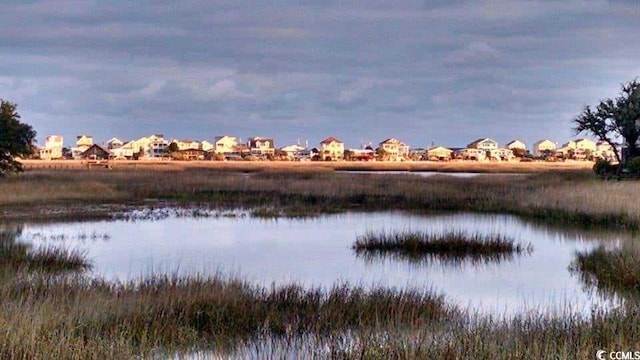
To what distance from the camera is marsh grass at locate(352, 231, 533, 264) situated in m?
19.9

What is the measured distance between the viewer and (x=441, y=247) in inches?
819

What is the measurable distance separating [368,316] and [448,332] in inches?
77.5

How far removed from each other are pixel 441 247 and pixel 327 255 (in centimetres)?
310

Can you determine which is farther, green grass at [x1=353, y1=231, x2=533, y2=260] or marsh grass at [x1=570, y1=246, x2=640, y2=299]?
green grass at [x1=353, y1=231, x2=533, y2=260]

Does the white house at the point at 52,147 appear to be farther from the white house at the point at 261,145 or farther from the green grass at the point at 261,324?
the green grass at the point at 261,324

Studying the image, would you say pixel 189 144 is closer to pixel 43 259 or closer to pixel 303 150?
pixel 303 150

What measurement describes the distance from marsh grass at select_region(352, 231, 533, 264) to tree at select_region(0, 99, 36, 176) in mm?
28097

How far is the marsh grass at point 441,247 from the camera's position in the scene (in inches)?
784

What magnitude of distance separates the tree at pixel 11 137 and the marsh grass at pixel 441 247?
92.2 ft

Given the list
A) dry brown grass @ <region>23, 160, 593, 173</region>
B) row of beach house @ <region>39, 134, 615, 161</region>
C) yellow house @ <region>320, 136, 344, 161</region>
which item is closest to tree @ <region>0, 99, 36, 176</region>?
dry brown grass @ <region>23, 160, 593, 173</region>

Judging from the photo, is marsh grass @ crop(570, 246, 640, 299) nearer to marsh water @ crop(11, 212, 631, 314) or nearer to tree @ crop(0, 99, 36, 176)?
marsh water @ crop(11, 212, 631, 314)

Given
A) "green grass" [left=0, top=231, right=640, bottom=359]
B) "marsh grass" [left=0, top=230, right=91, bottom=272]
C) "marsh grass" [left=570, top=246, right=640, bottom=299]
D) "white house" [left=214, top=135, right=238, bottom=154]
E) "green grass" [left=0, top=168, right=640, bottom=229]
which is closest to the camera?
"green grass" [left=0, top=231, right=640, bottom=359]

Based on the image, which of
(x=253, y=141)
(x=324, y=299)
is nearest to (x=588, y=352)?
(x=324, y=299)

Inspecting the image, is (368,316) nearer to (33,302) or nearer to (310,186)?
(33,302)
